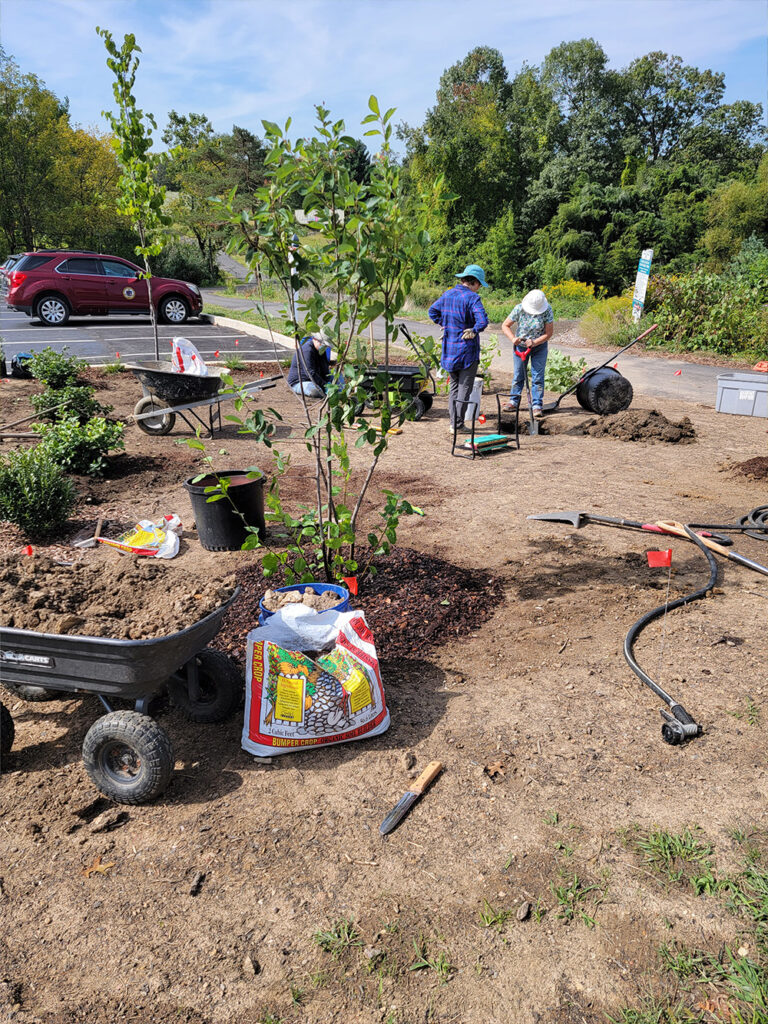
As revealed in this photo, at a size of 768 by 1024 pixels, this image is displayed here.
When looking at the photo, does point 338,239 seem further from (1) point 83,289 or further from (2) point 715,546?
(1) point 83,289

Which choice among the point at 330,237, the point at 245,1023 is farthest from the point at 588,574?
the point at 245,1023

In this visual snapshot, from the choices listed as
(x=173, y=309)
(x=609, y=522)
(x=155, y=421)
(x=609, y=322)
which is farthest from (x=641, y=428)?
(x=173, y=309)

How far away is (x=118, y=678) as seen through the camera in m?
2.62

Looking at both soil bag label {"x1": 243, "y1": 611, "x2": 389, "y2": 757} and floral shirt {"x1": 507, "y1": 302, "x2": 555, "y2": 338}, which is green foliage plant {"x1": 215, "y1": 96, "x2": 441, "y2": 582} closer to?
soil bag label {"x1": 243, "y1": 611, "x2": 389, "y2": 757}

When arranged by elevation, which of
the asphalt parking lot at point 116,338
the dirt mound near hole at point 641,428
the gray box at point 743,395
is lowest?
the dirt mound near hole at point 641,428

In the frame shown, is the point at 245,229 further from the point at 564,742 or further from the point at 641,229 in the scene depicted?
the point at 641,229

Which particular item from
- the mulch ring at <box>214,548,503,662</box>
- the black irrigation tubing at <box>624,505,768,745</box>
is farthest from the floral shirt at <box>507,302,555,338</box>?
the mulch ring at <box>214,548,503,662</box>

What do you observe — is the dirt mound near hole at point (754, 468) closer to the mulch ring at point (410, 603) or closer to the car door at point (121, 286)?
the mulch ring at point (410, 603)

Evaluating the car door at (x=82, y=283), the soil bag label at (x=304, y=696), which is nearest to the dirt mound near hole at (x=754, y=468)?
the soil bag label at (x=304, y=696)

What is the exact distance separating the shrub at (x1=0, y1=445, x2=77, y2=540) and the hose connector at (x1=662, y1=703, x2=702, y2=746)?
14.2 ft

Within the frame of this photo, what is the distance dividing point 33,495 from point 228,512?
4.85 ft

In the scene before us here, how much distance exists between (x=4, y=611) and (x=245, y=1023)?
1811 mm

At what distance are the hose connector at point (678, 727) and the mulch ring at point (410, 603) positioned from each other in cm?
119

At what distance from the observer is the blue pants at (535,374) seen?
865 cm
